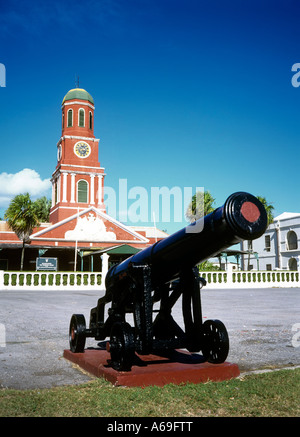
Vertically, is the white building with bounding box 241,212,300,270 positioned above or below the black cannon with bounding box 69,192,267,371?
above

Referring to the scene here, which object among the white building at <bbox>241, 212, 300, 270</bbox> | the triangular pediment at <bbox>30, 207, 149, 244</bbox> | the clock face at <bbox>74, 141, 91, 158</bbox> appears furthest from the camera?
the white building at <bbox>241, 212, 300, 270</bbox>

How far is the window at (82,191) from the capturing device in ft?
142

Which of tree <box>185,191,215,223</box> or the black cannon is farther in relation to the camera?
tree <box>185,191,215,223</box>

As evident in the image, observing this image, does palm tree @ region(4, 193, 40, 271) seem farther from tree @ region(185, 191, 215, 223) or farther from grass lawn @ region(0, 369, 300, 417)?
grass lawn @ region(0, 369, 300, 417)

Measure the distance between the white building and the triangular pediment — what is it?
1578 centimetres

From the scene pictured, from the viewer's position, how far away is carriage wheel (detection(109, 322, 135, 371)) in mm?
3914

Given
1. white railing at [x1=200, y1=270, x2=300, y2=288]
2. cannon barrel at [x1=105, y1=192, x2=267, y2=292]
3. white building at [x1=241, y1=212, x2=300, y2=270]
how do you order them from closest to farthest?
cannon barrel at [x1=105, y1=192, x2=267, y2=292], white railing at [x1=200, y1=270, x2=300, y2=288], white building at [x1=241, y1=212, x2=300, y2=270]

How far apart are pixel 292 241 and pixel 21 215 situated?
104ft

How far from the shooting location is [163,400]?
3.39 metres

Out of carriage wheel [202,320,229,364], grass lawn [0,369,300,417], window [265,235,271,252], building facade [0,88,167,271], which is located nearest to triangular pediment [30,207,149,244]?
building facade [0,88,167,271]

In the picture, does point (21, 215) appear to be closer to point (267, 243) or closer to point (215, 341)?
point (215, 341)

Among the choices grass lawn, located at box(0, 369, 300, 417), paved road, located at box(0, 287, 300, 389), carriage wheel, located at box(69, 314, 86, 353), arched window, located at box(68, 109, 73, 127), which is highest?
arched window, located at box(68, 109, 73, 127)
